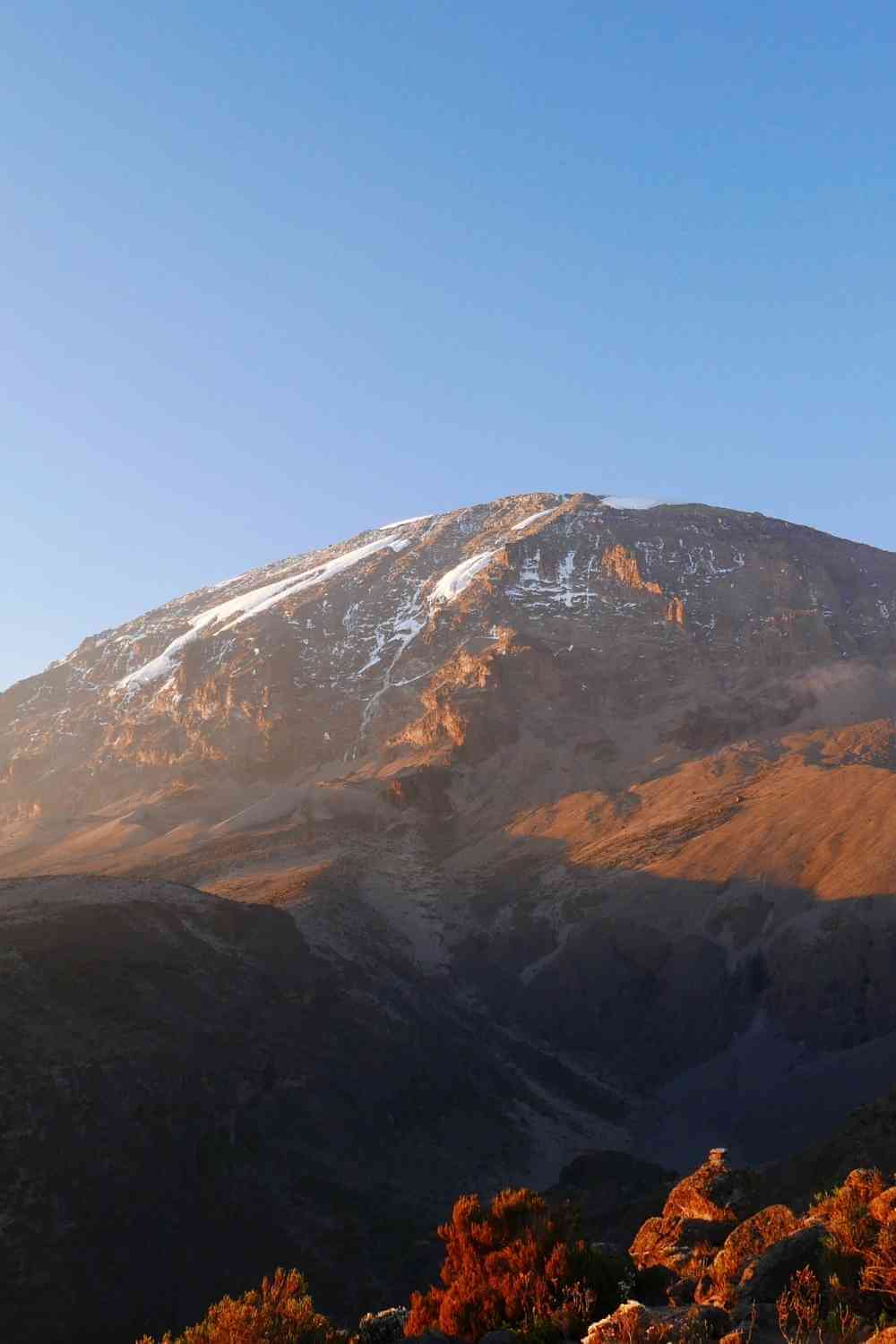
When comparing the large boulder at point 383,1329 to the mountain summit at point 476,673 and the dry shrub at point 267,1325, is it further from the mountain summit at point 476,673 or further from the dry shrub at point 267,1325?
the mountain summit at point 476,673

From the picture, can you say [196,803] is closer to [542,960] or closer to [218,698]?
[218,698]

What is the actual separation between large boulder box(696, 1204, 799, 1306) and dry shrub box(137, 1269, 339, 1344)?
404 cm

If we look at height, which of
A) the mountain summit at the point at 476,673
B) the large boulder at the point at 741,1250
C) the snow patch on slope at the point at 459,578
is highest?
the snow patch on slope at the point at 459,578

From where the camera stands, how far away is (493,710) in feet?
368

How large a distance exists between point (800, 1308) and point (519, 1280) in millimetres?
3038

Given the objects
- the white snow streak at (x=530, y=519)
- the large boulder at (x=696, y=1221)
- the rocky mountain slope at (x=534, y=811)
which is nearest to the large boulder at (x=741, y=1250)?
the large boulder at (x=696, y=1221)

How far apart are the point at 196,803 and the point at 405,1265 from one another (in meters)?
88.2

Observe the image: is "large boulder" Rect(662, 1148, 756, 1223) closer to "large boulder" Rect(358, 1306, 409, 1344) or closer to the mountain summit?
"large boulder" Rect(358, 1306, 409, 1344)

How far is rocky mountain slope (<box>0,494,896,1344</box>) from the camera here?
179 feet

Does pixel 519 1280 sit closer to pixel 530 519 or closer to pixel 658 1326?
pixel 658 1326

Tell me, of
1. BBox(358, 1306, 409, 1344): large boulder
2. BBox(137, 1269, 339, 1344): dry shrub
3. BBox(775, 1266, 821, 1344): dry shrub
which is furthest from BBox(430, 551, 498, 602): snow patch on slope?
BBox(775, 1266, 821, 1344): dry shrub

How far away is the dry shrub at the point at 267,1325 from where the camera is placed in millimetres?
10977

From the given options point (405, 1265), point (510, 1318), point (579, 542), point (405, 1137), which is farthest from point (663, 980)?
point (579, 542)

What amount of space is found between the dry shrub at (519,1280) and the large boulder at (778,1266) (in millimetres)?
1473
